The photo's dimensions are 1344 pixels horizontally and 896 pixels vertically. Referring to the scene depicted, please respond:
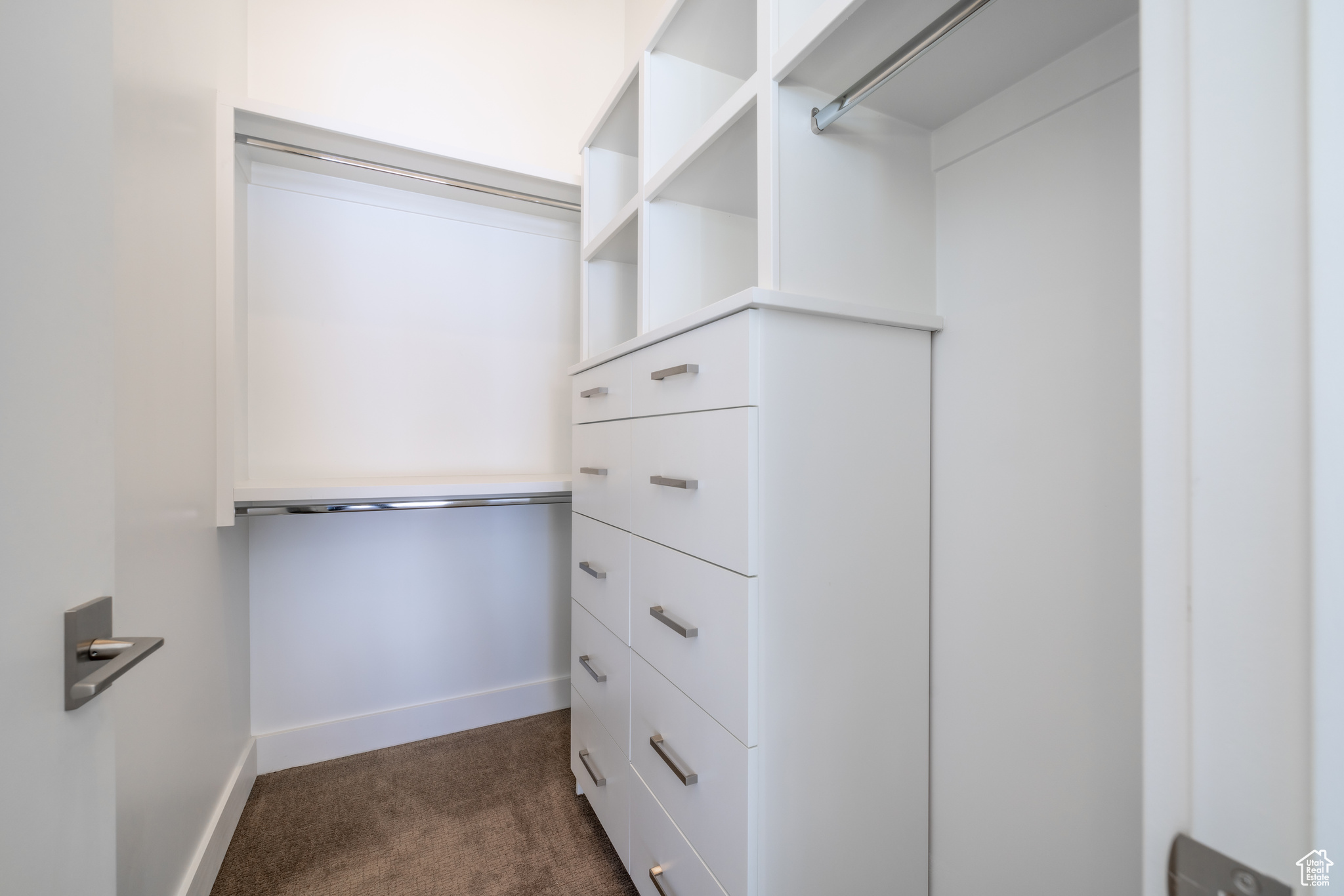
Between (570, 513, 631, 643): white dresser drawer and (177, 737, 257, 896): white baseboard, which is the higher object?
(570, 513, 631, 643): white dresser drawer

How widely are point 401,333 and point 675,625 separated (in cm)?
154

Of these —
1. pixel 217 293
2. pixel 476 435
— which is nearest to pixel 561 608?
pixel 476 435

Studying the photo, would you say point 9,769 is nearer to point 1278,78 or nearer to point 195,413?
point 1278,78

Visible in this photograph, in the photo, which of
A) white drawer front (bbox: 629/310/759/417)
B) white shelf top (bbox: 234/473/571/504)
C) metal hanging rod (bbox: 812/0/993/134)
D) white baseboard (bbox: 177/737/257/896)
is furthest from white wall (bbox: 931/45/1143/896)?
white baseboard (bbox: 177/737/257/896)

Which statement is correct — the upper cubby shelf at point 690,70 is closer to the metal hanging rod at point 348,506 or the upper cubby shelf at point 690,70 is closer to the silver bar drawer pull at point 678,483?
the silver bar drawer pull at point 678,483

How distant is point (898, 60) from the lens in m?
0.83

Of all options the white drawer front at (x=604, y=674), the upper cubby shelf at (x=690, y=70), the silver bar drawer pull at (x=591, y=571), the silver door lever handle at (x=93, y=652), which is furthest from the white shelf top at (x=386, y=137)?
the silver door lever handle at (x=93, y=652)

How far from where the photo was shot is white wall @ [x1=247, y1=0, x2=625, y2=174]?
1.80 metres

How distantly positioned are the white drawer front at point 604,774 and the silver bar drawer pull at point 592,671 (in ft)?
0.40

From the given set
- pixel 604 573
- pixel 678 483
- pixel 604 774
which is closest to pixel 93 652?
pixel 678 483

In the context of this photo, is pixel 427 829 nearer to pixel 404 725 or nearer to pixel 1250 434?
pixel 404 725

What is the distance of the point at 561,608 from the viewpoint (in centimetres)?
223

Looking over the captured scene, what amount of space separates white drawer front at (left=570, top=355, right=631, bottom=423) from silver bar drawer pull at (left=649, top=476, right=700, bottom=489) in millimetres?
274

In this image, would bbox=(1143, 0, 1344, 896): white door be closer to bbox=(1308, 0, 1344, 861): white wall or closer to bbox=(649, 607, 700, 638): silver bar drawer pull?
bbox=(1308, 0, 1344, 861): white wall
